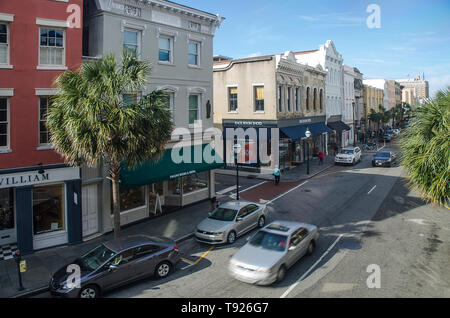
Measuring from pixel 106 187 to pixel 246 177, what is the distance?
16104mm

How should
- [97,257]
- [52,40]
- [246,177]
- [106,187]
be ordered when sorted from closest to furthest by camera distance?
[97,257], [52,40], [106,187], [246,177]

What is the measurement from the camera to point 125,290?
36.8 feet

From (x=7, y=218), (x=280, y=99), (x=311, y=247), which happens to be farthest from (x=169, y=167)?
(x=280, y=99)

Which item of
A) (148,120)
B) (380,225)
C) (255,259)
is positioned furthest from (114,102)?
(380,225)

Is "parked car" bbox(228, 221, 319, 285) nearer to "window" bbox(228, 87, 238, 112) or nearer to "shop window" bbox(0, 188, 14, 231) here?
"shop window" bbox(0, 188, 14, 231)

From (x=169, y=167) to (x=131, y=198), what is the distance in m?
2.54

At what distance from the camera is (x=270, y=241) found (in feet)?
39.8

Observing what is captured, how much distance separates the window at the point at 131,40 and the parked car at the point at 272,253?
11318mm

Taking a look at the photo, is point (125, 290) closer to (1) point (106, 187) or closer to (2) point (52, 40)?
(1) point (106, 187)

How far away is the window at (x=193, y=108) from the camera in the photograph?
2177cm

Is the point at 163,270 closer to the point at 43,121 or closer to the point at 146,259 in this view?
the point at 146,259

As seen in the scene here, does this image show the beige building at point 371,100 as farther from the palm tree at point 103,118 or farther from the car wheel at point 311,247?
the palm tree at point 103,118

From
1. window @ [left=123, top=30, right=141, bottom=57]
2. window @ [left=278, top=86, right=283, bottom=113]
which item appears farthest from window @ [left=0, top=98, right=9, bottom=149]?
window @ [left=278, top=86, right=283, bottom=113]
